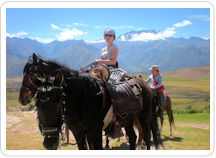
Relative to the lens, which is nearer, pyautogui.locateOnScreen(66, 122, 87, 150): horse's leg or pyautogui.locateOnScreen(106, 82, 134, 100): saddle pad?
pyautogui.locateOnScreen(66, 122, 87, 150): horse's leg

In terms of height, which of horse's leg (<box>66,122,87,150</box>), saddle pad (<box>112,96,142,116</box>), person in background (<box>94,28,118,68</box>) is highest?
person in background (<box>94,28,118,68</box>)

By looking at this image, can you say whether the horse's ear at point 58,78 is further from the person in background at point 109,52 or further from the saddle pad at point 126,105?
the person in background at point 109,52

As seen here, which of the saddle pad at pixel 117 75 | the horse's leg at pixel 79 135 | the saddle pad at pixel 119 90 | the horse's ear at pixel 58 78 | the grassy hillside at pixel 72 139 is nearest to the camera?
the horse's ear at pixel 58 78

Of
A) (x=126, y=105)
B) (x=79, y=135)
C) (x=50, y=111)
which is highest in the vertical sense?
(x=50, y=111)

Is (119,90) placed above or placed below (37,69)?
below

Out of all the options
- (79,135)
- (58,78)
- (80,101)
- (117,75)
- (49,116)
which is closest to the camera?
(49,116)

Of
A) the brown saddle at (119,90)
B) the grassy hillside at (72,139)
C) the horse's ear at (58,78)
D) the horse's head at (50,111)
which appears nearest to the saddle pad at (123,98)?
the brown saddle at (119,90)

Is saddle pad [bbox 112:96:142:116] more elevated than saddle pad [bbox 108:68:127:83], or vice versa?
saddle pad [bbox 108:68:127:83]

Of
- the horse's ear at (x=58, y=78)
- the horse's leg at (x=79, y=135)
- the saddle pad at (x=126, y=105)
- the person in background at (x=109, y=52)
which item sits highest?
the person in background at (x=109, y=52)

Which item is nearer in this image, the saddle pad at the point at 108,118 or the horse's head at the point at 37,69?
the horse's head at the point at 37,69

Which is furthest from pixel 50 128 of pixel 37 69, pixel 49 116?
pixel 37 69

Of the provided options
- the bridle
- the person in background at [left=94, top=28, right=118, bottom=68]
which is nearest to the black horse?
the bridle

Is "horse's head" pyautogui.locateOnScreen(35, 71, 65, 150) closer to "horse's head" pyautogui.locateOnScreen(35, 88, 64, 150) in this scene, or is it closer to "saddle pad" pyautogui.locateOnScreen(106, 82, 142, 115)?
"horse's head" pyautogui.locateOnScreen(35, 88, 64, 150)

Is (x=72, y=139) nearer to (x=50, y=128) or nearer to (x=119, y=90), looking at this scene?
(x=119, y=90)
